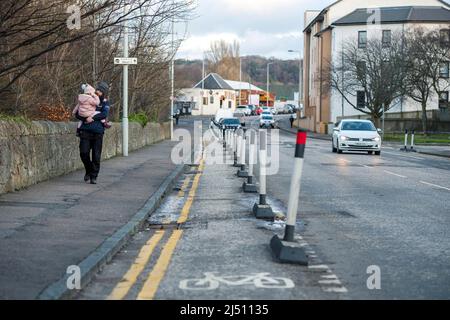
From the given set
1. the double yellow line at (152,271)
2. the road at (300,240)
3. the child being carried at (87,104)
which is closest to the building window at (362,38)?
the road at (300,240)

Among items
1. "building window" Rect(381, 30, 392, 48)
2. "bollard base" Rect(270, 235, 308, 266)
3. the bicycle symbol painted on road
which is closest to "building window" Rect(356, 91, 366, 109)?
"building window" Rect(381, 30, 392, 48)

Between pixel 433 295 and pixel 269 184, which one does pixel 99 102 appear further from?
pixel 433 295

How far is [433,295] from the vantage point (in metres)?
6.82

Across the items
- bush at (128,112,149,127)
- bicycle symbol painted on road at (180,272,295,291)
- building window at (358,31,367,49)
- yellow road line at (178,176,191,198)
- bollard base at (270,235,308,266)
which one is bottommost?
yellow road line at (178,176,191,198)

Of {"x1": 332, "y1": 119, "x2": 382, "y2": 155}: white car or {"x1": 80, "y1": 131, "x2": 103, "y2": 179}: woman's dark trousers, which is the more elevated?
{"x1": 80, "y1": 131, "x2": 103, "y2": 179}: woman's dark trousers

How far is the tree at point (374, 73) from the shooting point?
6262cm

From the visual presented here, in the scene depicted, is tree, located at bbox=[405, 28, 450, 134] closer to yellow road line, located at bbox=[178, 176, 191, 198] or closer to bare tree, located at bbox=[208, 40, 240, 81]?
→ yellow road line, located at bbox=[178, 176, 191, 198]

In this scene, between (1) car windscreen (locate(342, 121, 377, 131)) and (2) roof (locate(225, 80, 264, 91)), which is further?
(2) roof (locate(225, 80, 264, 91))

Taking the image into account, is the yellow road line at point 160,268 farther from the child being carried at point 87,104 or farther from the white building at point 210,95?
the white building at point 210,95

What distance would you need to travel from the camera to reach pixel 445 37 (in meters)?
60.5

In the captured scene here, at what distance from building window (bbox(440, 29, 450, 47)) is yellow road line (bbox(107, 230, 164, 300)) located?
52.3 meters

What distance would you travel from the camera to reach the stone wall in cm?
1345

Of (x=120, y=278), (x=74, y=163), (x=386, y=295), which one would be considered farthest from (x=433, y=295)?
(x=74, y=163)

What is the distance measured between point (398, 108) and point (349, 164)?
5385 cm
